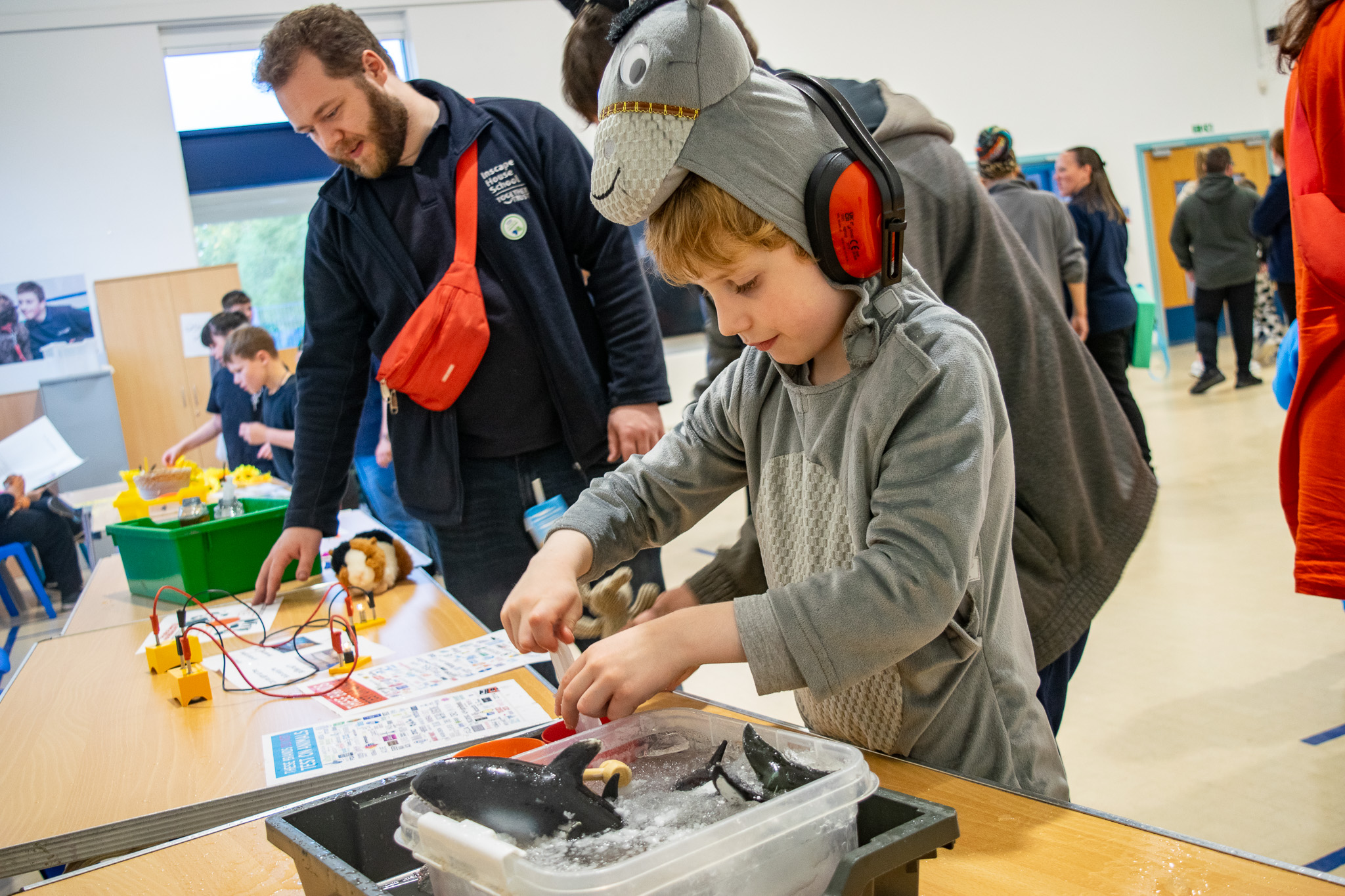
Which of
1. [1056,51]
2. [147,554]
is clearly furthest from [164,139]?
[1056,51]

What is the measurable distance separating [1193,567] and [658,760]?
3321mm

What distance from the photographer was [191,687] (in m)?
1.41

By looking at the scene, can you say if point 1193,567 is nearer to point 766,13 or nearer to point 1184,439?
point 1184,439

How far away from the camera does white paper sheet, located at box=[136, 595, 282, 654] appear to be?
1.76m

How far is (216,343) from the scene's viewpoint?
208 inches

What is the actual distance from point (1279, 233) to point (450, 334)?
3869 mm

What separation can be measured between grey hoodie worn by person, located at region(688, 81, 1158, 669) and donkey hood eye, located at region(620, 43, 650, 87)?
0.50m

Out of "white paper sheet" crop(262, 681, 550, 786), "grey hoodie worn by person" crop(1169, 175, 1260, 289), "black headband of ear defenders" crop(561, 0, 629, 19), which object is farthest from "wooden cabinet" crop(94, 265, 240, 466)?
"grey hoodie worn by person" crop(1169, 175, 1260, 289)

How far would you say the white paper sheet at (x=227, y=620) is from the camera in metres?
1.76

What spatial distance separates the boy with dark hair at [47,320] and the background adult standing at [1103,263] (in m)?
6.01

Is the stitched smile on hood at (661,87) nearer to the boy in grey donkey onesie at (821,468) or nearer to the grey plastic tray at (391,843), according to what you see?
the boy in grey donkey onesie at (821,468)

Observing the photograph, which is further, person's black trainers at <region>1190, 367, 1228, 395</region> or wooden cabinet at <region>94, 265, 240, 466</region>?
person's black trainers at <region>1190, 367, 1228, 395</region>

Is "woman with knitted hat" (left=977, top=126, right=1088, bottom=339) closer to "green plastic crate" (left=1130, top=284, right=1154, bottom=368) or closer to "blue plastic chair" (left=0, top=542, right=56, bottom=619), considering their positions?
"green plastic crate" (left=1130, top=284, right=1154, bottom=368)

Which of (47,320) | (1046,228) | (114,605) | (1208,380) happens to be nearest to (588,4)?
(114,605)
